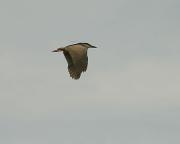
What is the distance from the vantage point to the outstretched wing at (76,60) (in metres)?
40.1

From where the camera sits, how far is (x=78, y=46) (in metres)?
41.0

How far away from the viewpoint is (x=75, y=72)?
40594 mm

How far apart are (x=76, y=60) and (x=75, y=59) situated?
0.11m

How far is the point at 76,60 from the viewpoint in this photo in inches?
1583

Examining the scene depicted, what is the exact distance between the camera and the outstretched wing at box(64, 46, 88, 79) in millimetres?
40125

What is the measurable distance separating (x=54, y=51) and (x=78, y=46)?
4.77ft

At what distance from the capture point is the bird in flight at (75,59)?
40.2 m

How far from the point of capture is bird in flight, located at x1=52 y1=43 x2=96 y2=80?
40156 mm

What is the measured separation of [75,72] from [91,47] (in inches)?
80.1

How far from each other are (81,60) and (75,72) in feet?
2.04

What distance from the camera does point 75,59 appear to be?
40.1 meters

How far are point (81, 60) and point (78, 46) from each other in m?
0.94

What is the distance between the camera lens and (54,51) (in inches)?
1574

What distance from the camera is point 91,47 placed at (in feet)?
138
